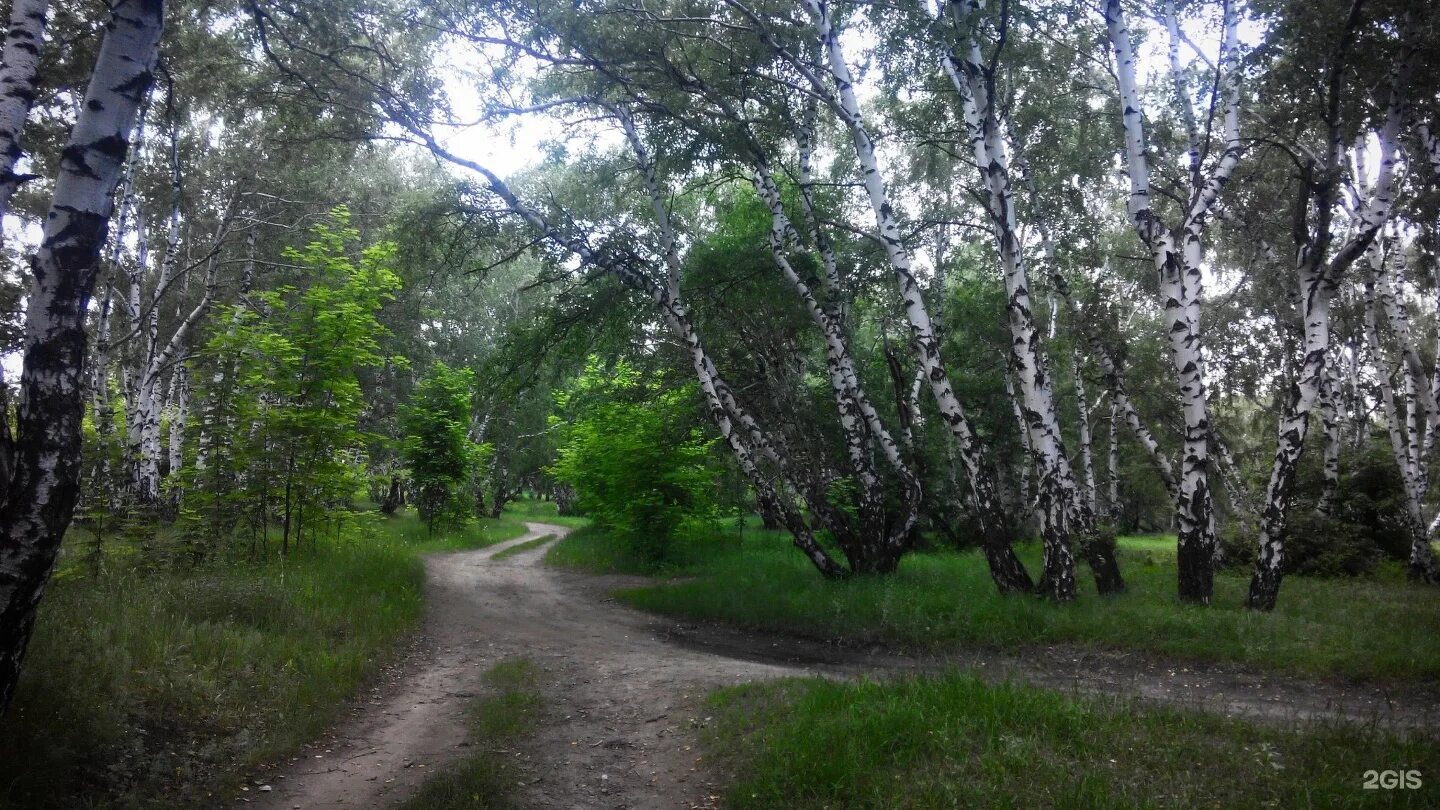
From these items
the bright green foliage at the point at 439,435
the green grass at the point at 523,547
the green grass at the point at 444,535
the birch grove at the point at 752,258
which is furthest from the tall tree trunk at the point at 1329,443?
the green grass at the point at 444,535

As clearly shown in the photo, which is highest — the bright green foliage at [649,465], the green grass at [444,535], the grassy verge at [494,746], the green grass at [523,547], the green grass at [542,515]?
the bright green foliage at [649,465]

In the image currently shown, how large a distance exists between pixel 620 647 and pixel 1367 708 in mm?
8156

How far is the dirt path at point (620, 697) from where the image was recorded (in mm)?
5672

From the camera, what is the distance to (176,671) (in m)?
6.40

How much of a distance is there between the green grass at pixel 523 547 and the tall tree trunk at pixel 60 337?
56.8 ft

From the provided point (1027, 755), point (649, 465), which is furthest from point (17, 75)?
point (649, 465)

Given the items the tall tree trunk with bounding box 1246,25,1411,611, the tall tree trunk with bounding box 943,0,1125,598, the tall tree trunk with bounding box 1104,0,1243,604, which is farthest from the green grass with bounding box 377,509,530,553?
the tall tree trunk with bounding box 1246,25,1411,611

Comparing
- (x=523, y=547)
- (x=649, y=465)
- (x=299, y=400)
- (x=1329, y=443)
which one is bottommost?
(x=523, y=547)

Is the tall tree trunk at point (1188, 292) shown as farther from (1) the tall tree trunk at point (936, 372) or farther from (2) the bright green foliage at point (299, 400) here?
(2) the bright green foliage at point (299, 400)

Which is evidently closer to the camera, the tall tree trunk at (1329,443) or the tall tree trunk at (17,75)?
the tall tree trunk at (17,75)

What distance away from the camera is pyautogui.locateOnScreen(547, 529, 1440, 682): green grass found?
7785 mm

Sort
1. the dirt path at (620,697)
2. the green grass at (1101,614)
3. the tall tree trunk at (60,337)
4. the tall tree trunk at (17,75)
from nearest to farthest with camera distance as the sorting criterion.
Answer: the tall tree trunk at (60,337)
the tall tree trunk at (17,75)
the dirt path at (620,697)
the green grass at (1101,614)

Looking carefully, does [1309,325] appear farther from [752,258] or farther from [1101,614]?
[752,258]

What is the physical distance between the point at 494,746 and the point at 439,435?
60.2 ft
